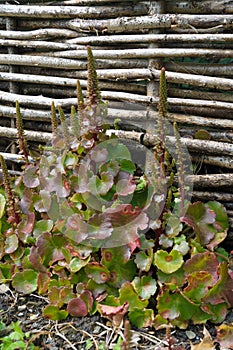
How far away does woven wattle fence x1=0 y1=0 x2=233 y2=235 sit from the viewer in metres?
1.93

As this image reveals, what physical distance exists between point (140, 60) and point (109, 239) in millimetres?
791

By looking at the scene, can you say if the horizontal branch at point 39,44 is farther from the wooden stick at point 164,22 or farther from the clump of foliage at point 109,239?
the clump of foliage at point 109,239

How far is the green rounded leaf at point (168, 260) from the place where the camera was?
166 centimetres

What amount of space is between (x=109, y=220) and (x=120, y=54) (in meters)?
0.74

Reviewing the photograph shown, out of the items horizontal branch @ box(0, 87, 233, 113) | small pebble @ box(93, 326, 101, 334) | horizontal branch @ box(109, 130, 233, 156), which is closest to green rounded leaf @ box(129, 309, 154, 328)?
small pebble @ box(93, 326, 101, 334)

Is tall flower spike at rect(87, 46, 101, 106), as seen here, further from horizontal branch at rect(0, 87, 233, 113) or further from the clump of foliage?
horizontal branch at rect(0, 87, 233, 113)

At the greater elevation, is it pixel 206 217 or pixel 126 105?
pixel 126 105

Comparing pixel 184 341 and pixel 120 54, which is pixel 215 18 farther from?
pixel 184 341

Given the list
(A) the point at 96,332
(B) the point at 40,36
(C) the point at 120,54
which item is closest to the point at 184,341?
(A) the point at 96,332

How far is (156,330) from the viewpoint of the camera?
164 cm

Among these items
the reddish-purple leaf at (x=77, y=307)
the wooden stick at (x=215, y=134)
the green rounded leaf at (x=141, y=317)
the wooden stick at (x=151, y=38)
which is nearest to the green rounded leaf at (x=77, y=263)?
the reddish-purple leaf at (x=77, y=307)

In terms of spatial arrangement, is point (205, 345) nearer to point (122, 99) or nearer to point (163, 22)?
point (122, 99)

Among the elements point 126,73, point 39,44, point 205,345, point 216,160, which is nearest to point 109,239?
point 205,345

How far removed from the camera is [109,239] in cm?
173
